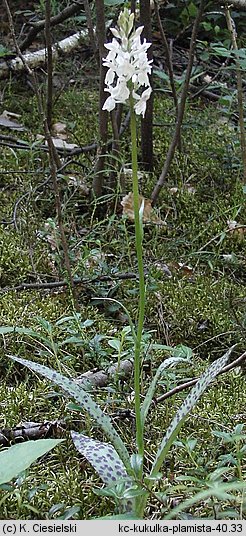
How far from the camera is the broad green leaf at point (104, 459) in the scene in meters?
1.29

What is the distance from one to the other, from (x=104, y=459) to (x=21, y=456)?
18cm

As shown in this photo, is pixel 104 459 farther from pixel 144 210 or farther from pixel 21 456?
pixel 144 210

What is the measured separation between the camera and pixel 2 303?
2197mm

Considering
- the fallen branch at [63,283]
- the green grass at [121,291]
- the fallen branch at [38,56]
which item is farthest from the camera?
the fallen branch at [38,56]

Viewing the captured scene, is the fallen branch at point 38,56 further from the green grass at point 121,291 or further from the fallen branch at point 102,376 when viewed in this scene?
the fallen branch at point 102,376

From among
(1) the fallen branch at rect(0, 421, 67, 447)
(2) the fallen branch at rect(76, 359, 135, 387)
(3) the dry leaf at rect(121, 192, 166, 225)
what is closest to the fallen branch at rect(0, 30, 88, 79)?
(3) the dry leaf at rect(121, 192, 166, 225)

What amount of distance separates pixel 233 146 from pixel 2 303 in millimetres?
1641

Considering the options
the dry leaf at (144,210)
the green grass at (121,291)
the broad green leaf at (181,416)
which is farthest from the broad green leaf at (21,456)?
the dry leaf at (144,210)

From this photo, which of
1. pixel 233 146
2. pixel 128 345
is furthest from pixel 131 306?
pixel 233 146

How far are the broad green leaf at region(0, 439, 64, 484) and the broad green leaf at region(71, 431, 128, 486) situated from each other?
0.41 feet

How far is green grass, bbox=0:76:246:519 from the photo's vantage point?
148cm

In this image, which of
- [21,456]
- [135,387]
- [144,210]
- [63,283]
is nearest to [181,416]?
[135,387]

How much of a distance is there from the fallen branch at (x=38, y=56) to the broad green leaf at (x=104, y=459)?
2.83m
